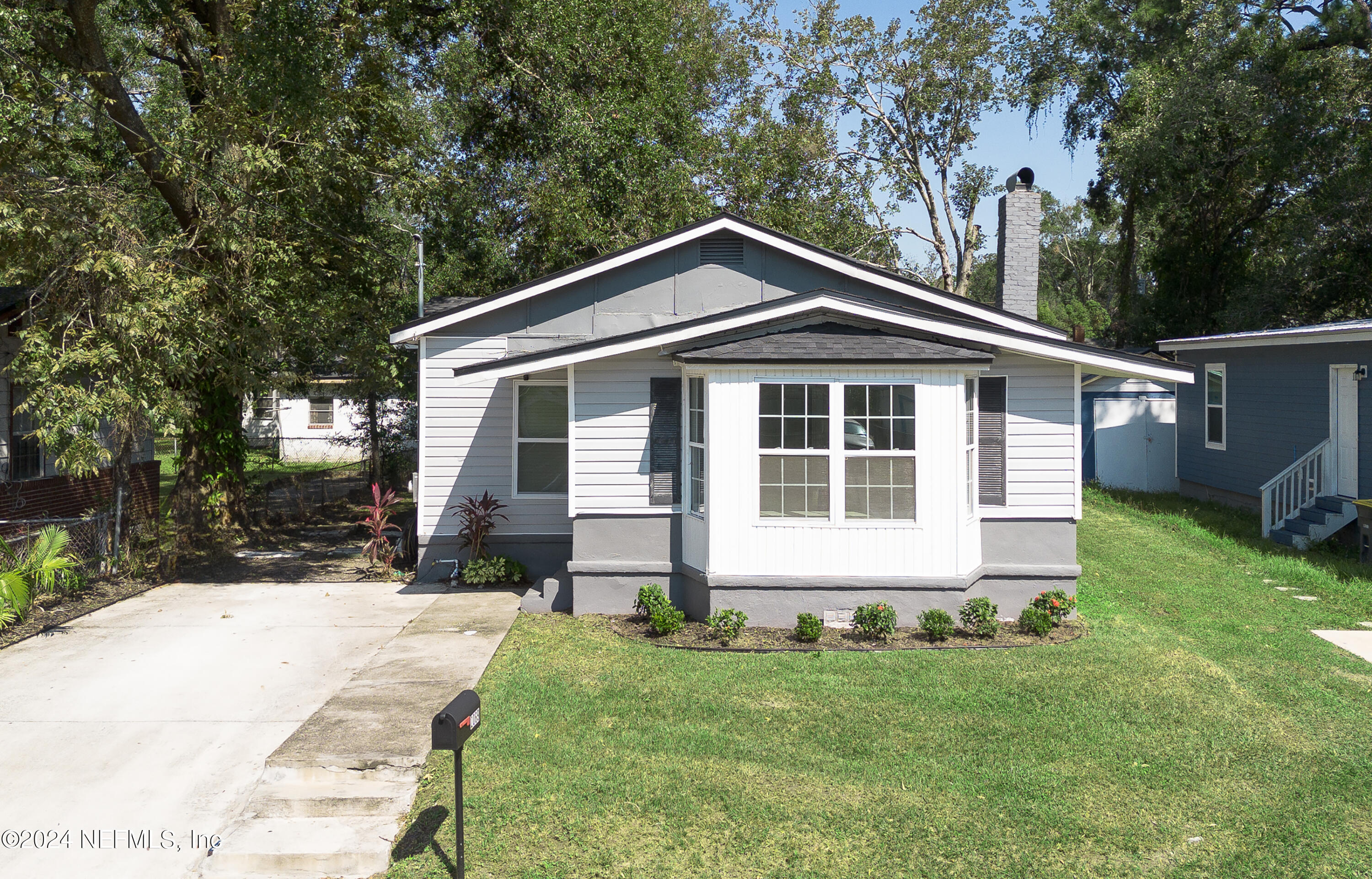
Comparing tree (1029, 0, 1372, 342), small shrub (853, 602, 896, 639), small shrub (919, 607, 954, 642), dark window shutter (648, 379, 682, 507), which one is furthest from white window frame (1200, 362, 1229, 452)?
dark window shutter (648, 379, 682, 507)

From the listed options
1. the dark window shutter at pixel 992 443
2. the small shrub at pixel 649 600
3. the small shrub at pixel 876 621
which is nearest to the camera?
the small shrub at pixel 876 621

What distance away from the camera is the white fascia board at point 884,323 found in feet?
30.5

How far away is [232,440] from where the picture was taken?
14.7 metres

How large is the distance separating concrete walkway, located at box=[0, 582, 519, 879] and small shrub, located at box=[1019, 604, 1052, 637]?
17.2 ft

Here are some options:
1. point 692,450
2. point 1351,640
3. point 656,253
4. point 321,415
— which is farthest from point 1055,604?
point 321,415

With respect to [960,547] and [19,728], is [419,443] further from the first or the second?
[960,547]

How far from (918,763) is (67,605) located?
10.0 metres

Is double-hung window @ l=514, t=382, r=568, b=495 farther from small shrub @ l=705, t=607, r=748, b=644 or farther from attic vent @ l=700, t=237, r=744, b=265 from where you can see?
small shrub @ l=705, t=607, r=748, b=644

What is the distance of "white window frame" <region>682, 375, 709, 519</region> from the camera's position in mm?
9680

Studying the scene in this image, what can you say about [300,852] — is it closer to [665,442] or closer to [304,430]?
[665,442]

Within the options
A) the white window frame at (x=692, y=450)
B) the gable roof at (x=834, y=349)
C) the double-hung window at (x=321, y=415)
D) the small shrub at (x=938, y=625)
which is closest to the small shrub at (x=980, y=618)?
the small shrub at (x=938, y=625)

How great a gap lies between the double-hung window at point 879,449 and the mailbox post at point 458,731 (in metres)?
5.42

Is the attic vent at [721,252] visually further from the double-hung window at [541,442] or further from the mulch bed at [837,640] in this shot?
the mulch bed at [837,640]

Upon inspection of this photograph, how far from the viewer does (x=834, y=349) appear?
30.2ft
